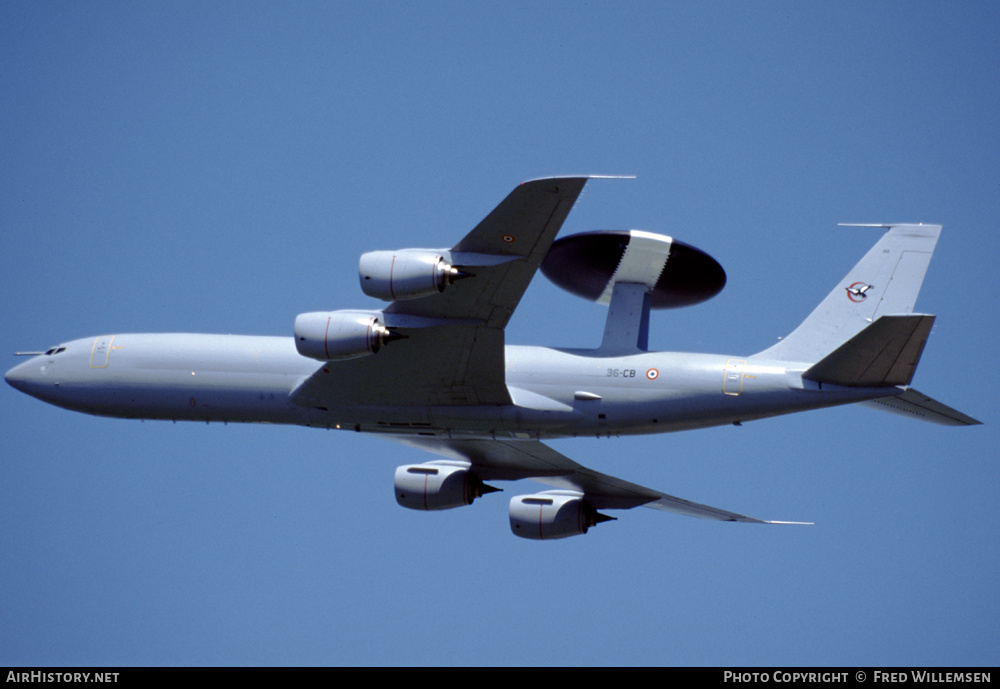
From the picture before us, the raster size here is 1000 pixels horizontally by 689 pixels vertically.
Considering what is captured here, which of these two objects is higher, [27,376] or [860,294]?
[860,294]

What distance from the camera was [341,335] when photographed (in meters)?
30.0

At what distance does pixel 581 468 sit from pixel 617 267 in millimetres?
7043

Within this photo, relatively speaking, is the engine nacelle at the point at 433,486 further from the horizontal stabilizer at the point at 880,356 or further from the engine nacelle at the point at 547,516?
the horizontal stabilizer at the point at 880,356

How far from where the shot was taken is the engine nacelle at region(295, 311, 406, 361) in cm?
3002

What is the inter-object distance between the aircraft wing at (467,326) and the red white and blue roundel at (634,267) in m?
4.60

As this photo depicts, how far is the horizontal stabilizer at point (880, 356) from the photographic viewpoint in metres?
27.6

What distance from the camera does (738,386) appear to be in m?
31.2

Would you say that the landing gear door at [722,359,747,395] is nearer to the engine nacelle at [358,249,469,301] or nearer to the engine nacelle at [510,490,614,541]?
the engine nacelle at [358,249,469,301]

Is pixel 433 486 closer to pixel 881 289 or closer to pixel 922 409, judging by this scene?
pixel 881 289

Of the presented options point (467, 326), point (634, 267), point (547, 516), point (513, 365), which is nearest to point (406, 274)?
point (467, 326)

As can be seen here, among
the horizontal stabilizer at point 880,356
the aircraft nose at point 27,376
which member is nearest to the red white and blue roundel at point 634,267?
the horizontal stabilizer at point 880,356

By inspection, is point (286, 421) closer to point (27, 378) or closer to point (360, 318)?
point (360, 318)

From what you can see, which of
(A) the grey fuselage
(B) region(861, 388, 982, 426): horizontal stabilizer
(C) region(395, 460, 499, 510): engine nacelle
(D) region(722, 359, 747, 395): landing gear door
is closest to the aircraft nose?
(A) the grey fuselage

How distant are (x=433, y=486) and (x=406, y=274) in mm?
10390
